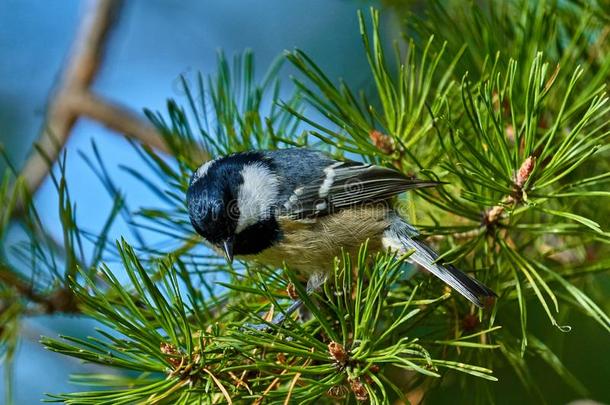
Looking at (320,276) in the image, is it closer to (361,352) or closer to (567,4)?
(361,352)

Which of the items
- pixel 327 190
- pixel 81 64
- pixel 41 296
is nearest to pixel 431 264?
pixel 327 190

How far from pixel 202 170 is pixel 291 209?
18 centimetres

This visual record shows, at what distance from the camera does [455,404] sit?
1640 millimetres

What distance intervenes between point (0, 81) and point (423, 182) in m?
2.28

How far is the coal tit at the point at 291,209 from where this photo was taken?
4.19 ft

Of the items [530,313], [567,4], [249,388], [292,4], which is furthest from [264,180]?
[292,4]

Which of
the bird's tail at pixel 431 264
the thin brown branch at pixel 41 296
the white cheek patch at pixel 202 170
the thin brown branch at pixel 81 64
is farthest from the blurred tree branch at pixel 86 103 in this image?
the bird's tail at pixel 431 264

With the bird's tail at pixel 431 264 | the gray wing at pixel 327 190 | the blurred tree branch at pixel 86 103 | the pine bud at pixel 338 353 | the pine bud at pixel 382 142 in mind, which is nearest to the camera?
the pine bud at pixel 338 353

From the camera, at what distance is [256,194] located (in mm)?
1381

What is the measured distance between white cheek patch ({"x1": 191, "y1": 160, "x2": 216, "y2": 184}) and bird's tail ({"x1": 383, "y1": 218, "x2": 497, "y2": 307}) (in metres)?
0.34

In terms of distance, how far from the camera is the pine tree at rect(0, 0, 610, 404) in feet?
2.89

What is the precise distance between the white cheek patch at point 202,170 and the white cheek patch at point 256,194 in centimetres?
6

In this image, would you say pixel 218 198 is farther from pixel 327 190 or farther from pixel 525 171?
pixel 525 171

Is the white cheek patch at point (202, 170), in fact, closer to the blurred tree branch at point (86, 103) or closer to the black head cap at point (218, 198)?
the black head cap at point (218, 198)
